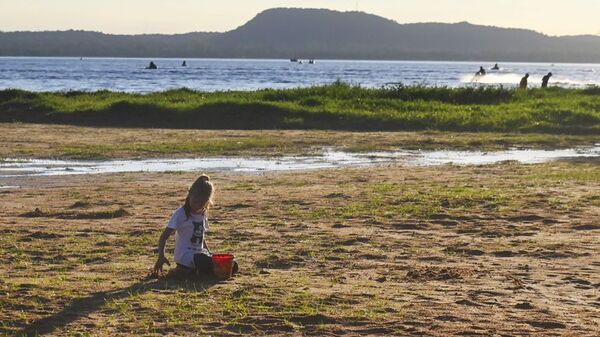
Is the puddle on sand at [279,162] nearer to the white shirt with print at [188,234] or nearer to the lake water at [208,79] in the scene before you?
the white shirt with print at [188,234]

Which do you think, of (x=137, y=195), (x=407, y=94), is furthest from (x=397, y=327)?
(x=407, y=94)

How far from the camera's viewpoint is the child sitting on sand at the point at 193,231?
9094 millimetres

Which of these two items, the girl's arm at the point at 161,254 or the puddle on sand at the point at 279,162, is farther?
the puddle on sand at the point at 279,162

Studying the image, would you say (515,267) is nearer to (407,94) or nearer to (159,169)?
(159,169)

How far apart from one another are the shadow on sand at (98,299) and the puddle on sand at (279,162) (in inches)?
380

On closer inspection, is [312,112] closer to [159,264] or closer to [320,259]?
[320,259]

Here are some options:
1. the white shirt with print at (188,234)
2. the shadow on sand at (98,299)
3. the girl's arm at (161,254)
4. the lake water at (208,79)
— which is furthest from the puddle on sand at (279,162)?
the lake water at (208,79)

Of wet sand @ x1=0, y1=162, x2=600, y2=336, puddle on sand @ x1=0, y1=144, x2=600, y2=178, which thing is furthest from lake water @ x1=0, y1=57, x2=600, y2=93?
wet sand @ x1=0, y1=162, x2=600, y2=336

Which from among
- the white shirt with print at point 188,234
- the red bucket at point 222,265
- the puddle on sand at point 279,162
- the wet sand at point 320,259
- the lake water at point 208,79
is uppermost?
the white shirt with print at point 188,234

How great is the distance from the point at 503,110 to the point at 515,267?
2511 cm

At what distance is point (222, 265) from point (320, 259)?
1.45 m

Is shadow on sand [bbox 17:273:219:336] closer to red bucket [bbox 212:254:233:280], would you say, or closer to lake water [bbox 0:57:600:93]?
red bucket [bbox 212:254:233:280]

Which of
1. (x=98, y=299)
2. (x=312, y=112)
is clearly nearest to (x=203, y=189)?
(x=98, y=299)

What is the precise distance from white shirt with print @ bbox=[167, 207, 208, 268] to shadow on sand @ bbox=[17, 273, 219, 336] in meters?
0.17
